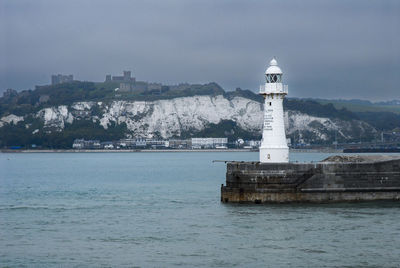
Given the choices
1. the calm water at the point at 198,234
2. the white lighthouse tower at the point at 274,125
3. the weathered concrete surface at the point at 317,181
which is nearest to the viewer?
the calm water at the point at 198,234

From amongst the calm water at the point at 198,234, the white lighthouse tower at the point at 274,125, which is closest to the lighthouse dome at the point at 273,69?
the white lighthouse tower at the point at 274,125

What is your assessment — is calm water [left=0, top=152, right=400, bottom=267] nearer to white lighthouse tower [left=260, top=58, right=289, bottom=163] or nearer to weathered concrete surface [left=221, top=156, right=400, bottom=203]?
weathered concrete surface [left=221, top=156, right=400, bottom=203]

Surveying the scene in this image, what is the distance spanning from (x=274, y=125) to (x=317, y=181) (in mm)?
3989

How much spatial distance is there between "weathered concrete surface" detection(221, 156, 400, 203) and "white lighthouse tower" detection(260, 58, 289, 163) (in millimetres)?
1751

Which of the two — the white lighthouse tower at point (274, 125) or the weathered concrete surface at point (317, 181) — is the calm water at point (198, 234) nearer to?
the weathered concrete surface at point (317, 181)

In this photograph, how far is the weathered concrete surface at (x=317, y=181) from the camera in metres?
40.9

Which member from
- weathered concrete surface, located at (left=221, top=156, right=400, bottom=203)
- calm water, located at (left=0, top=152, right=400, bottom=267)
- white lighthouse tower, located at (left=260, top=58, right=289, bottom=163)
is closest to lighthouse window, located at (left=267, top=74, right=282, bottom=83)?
white lighthouse tower, located at (left=260, top=58, right=289, bottom=163)

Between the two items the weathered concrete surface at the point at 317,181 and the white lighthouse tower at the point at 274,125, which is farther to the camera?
the white lighthouse tower at the point at 274,125

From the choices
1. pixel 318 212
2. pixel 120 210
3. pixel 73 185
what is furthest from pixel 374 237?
pixel 73 185

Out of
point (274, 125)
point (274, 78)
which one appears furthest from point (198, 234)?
point (274, 78)

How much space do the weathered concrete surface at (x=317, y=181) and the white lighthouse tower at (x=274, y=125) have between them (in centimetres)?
175

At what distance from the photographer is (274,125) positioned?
42.8m

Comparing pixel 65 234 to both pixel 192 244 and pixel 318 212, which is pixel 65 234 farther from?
pixel 318 212

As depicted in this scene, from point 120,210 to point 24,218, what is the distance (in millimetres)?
5860
